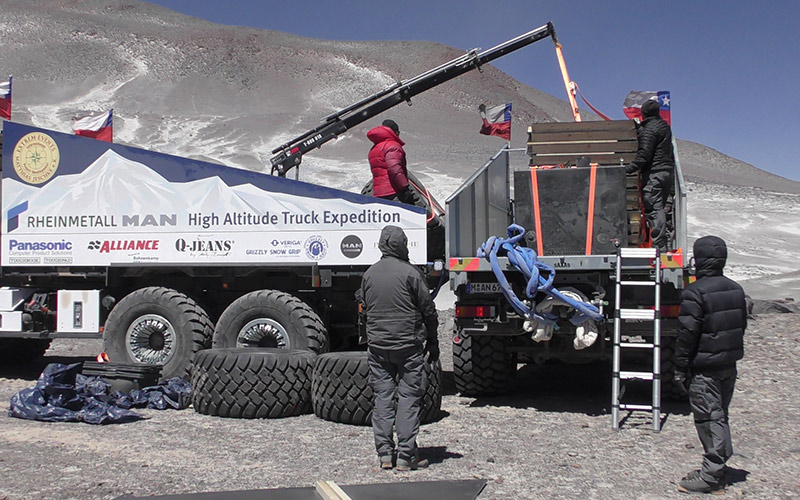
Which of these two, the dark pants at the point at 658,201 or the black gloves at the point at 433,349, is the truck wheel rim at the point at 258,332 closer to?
the black gloves at the point at 433,349

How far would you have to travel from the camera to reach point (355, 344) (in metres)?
10.3

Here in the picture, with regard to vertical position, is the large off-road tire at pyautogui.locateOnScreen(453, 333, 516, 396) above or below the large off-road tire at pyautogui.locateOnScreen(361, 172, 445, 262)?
below

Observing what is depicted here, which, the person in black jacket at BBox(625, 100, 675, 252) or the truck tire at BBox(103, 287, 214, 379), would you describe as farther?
the truck tire at BBox(103, 287, 214, 379)

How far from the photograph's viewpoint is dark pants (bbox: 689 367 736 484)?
521cm

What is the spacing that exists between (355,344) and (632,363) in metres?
3.39

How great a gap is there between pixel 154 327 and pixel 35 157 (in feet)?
8.73

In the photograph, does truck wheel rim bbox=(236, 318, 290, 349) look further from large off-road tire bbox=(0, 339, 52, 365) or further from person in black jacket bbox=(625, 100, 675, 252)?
person in black jacket bbox=(625, 100, 675, 252)

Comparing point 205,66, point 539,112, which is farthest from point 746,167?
point 205,66

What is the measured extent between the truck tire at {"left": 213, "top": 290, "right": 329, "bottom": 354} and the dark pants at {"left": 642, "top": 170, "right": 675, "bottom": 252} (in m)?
3.77

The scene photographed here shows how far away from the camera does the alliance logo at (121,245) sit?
31.2 ft

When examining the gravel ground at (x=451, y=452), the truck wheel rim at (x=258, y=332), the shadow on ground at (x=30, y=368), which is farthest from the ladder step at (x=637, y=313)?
the shadow on ground at (x=30, y=368)

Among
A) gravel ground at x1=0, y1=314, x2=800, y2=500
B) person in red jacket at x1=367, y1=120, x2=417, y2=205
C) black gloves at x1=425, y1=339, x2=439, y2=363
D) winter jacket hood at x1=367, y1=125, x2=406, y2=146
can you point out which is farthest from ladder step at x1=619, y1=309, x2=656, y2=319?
winter jacket hood at x1=367, y1=125, x2=406, y2=146

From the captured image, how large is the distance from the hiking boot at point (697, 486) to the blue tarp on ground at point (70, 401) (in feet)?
16.2

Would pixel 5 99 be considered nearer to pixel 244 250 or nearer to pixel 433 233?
pixel 244 250
